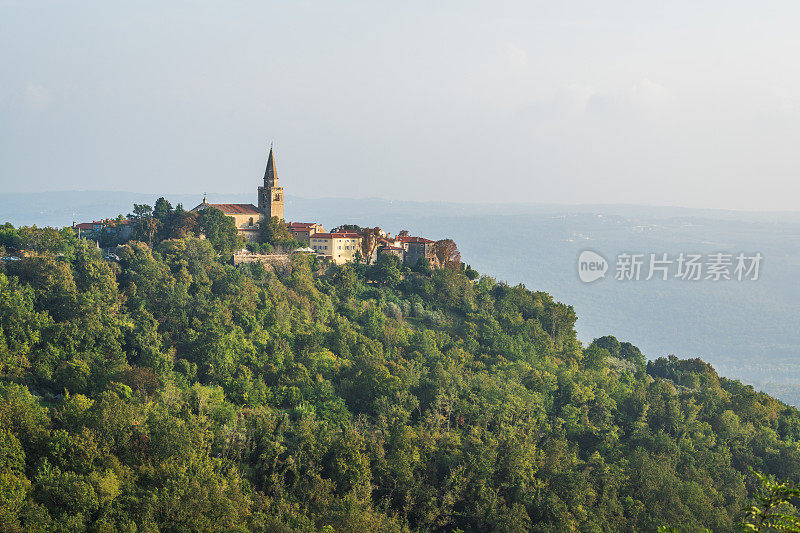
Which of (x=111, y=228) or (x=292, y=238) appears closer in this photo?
(x=111, y=228)

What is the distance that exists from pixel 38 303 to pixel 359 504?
20.4 meters

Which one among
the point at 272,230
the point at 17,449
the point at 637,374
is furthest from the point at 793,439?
the point at 17,449

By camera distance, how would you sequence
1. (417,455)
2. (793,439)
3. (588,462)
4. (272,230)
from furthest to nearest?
(272,230), (793,439), (588,462), (417,455)

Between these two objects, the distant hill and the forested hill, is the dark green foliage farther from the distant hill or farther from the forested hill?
the distant hill

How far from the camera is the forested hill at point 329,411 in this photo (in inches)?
1070

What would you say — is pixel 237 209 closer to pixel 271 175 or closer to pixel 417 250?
pixel 271 175

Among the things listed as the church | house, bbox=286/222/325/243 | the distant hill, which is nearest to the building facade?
the church

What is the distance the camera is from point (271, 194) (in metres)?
54.0

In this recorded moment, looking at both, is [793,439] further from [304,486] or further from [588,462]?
[304,486]

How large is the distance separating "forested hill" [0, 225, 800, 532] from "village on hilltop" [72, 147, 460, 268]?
194 cm

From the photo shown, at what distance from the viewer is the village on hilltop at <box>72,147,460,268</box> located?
51938 mm

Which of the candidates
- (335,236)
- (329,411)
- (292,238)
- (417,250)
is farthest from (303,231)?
(329,411)

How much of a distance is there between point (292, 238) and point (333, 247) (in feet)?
9.39

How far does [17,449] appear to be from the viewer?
26.2 m
